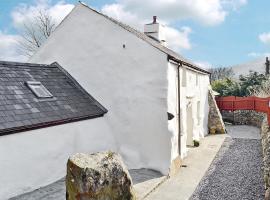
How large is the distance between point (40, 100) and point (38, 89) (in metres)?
0.78

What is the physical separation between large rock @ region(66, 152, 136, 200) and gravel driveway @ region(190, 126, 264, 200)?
12.3 ft

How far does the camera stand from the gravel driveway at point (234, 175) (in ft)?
35.0

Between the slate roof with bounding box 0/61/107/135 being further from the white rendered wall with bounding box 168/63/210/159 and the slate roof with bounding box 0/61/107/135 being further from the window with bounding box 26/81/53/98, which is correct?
the white rendered wall with bounding box 168/63/210/159

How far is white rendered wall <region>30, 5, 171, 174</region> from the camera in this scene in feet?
42.3

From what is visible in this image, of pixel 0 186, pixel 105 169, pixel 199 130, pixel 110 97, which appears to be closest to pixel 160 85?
pixel 110 97

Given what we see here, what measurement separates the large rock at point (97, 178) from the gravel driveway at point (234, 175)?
3.73 m

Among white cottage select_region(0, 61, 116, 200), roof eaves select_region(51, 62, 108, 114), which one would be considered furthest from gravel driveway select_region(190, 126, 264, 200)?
roof eaves select_region(51, 62, 108, 114)

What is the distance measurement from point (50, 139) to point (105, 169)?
4.06 m

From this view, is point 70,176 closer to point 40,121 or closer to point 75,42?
point 40,121

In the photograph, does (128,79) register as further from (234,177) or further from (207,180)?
(234,177)

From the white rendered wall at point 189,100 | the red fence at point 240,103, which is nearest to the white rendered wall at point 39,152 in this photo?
the white rendered wall at point 189,100

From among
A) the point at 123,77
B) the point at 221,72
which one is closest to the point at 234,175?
the point at 123,77

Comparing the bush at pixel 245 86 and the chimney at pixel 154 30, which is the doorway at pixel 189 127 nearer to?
the chimney at pixel 154 30

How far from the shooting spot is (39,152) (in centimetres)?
1045
